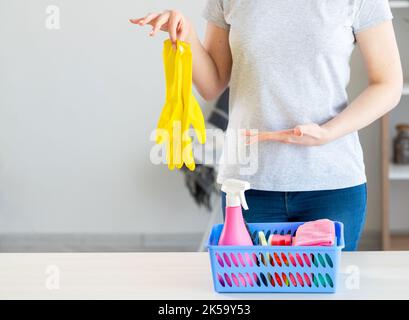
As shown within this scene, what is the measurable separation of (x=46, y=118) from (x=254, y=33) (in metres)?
2.14

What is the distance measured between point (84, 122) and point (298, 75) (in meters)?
2.11

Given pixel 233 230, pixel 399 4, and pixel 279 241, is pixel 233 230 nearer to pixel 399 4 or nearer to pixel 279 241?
pixel 279 241

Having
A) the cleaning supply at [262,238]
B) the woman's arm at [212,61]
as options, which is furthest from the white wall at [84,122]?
the cleaning supply at [262,238]

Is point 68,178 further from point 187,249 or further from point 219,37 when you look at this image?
point 219,37

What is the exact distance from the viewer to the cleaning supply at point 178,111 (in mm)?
1351

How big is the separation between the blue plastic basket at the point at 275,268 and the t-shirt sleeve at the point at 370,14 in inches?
20.4

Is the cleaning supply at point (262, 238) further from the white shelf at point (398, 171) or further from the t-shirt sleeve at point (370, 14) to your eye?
the white shelf at point (398, 171)

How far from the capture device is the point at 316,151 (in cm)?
157

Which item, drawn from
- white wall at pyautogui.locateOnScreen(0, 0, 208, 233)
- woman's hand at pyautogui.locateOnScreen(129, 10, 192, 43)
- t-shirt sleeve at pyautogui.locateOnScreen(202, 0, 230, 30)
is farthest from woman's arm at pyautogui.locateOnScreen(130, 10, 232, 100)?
white wall at pyautogui.locateOnScreen(0, 0, 208, 233)

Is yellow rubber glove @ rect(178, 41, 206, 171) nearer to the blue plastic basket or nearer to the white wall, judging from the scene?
the blue plastic basket

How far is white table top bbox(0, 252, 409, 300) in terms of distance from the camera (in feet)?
4.05
